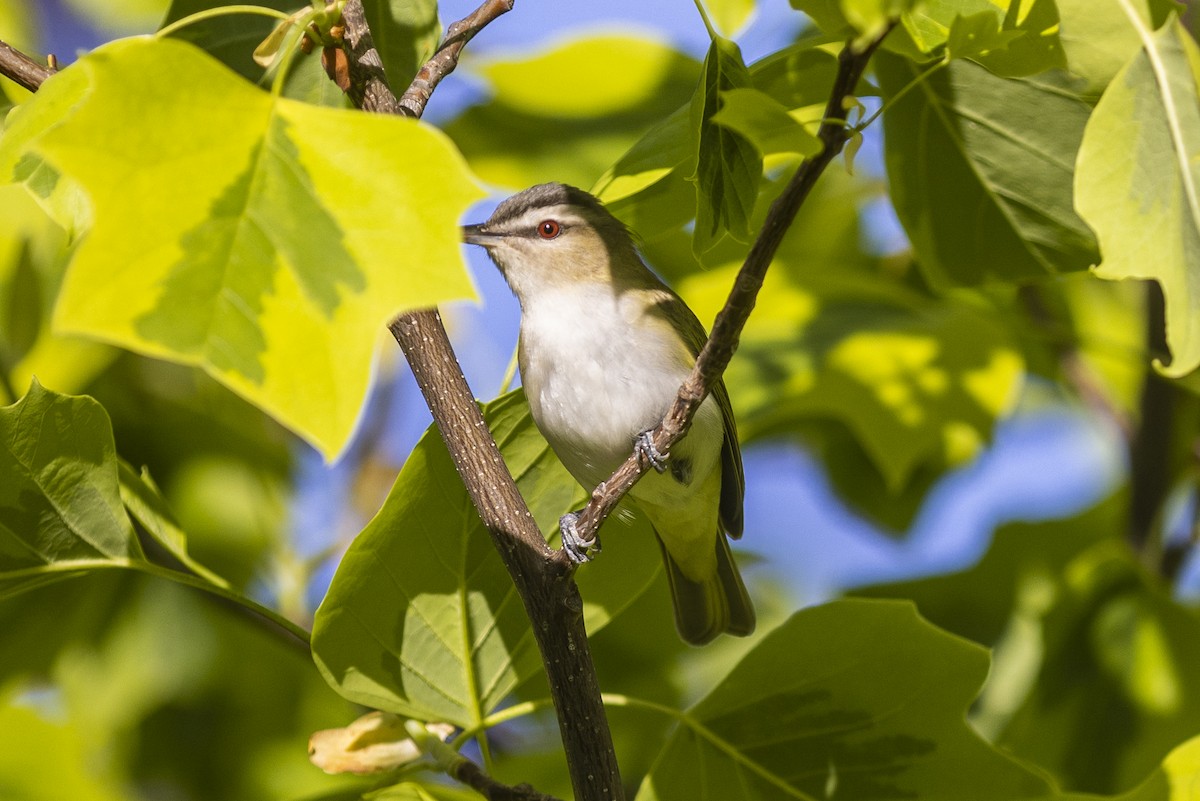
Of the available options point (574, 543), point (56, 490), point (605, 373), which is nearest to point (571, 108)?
point (605, 373)

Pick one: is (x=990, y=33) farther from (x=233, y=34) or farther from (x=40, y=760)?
(x=40, y=760)

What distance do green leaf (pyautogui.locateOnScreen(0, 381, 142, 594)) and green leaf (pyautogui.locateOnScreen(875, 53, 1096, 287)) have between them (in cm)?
170

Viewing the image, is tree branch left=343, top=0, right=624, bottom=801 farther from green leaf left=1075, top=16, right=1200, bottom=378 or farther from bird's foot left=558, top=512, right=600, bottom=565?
green leaf left=1075, top=16, right=1200, bottom=378

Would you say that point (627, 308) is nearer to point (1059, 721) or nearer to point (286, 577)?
point (286, 577)

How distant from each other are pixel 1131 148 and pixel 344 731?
1.64 meters

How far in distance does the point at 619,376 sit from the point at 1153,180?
5.52 ft

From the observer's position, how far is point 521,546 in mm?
1990

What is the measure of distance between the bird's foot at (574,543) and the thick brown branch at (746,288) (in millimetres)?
40

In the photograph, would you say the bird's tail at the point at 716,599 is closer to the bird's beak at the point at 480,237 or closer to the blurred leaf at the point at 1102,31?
the bird's beak at the point at 480,237

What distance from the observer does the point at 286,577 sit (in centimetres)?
349

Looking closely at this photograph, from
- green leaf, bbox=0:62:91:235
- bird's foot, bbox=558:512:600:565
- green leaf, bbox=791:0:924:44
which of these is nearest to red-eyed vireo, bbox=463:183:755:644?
bird's foot, bbox=558:512:600:565

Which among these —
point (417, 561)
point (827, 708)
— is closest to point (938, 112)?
point (827, 708)

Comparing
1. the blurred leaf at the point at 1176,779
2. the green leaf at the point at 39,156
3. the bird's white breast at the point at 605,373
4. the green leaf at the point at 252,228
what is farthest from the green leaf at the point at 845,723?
the green leaf at the point at 39,156

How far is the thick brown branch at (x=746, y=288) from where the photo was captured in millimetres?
1493
